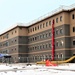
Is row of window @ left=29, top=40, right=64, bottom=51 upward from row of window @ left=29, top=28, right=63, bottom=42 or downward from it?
downward

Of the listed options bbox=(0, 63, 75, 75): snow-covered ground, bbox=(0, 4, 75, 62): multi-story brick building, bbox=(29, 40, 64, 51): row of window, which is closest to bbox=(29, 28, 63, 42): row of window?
bbox=(0, 4, 75, 62): multi-story brick building

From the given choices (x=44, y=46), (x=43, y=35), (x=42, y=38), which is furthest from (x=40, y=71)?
(x=42, y=38)

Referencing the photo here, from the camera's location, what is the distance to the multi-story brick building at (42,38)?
202ft

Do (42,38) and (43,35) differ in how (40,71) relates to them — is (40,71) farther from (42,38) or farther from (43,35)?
(42,38)

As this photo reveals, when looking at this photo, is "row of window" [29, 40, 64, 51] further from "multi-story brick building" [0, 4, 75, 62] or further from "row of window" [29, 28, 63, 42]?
"row of window" [29, 28, 63, 42]

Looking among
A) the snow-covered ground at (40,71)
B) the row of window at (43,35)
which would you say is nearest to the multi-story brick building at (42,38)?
the row of window at (43,35)

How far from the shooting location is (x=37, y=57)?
3098 inches

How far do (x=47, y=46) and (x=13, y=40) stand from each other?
81.1 feet

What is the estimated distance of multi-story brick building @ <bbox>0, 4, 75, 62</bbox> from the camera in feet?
202

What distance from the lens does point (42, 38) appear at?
248ft

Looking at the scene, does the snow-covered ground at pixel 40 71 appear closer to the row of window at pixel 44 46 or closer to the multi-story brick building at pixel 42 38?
the multi-story brick building at pixel 42 38

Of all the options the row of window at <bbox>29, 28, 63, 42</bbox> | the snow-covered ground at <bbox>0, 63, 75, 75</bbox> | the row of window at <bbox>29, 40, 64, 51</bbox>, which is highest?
the row of window at <bbox>29, 28, 63, 42</bbox>

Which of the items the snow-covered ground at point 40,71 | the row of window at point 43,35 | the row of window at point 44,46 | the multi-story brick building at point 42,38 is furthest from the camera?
the row of window at point 43,35

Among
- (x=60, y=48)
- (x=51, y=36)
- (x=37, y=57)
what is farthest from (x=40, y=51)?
(x=60, y=48)
